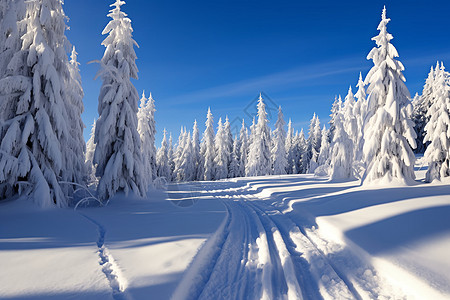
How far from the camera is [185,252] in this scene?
5016 mm

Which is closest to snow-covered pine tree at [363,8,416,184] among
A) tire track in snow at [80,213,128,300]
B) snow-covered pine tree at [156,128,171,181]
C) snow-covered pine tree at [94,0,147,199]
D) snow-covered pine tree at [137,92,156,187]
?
snow-covered pine tree at [94,0,147,199]

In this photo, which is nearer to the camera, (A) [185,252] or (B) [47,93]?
(A) [185,252]

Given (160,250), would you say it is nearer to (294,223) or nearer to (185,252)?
(185,252)

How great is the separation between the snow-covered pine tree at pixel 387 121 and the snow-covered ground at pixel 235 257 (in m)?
8.46

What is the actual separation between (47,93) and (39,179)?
4.26 meters

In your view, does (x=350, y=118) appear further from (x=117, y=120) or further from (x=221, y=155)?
(x=117, y=120)

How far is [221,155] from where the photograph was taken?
167 feet

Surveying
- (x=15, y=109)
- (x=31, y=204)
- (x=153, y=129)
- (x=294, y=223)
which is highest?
(x=153, y=129)

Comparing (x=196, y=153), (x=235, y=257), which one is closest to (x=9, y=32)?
(x=235, y=257)

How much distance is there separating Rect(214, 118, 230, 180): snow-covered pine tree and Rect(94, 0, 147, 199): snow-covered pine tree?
35985mm

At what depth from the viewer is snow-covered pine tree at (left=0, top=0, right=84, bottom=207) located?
32.4 ft

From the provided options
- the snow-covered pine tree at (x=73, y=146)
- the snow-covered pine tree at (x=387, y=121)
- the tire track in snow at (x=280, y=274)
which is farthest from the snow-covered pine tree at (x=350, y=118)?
the snow-covered pine tree at (x=73, y=146)

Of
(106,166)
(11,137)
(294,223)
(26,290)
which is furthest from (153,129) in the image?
(26,290)

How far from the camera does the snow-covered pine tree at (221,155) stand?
50.1m
